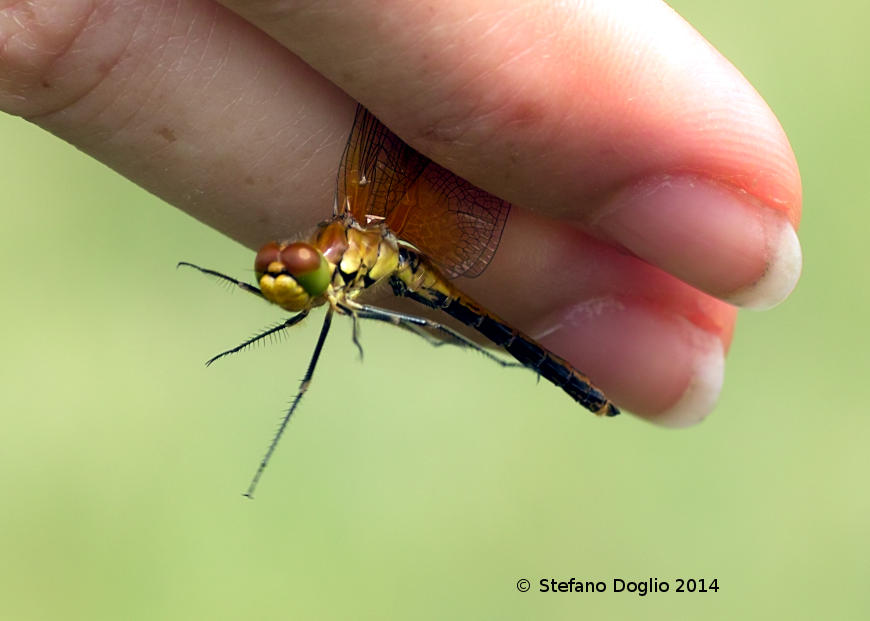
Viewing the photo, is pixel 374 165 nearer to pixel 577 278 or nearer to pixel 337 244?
pixel 337 244

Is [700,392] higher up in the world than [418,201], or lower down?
lower down

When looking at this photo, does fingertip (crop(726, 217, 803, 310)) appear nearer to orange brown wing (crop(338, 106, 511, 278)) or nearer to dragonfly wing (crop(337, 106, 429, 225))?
orange brown wing (crop(338, 106, 511, 278))

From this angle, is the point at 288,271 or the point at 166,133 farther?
the point at 166,133

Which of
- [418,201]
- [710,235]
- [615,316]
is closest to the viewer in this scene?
[710,235]

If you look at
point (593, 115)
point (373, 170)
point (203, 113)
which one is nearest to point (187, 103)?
point (203, 113)

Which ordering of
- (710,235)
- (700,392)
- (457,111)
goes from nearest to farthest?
(457,111) < (710,235) < (700,392)

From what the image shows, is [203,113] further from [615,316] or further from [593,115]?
[615,316]
